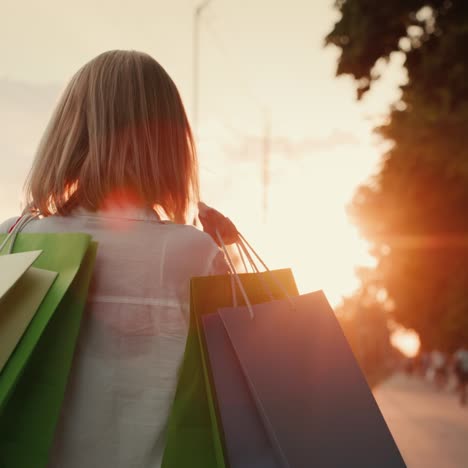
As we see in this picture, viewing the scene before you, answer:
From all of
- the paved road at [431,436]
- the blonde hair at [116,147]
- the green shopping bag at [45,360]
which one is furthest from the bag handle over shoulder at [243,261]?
the paved road at [431,436]

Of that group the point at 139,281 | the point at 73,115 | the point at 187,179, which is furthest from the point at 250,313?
the point at 73,115

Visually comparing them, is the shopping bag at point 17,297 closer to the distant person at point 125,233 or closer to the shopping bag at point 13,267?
the shopping bag at point 13,267

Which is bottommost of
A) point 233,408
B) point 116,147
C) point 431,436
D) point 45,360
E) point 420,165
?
point 431,436

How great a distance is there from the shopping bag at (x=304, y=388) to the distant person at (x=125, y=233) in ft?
0.43

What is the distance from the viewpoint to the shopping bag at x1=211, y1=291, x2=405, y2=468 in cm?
149

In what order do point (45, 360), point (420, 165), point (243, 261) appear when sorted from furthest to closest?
point (420, 165)
point (243, 261)
point (45, 360)

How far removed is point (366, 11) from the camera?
9.24 m

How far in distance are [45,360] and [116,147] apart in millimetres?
481

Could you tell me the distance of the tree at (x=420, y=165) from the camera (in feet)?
30.7

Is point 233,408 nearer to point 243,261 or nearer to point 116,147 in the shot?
point 243,261

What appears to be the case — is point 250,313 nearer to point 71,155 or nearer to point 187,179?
point 187,179

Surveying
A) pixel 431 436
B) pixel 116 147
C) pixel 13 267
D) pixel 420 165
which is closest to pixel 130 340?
pixel 13 267

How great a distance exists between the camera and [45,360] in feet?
4.77

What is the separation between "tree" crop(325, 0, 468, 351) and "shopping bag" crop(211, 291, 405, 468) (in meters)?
8.21
